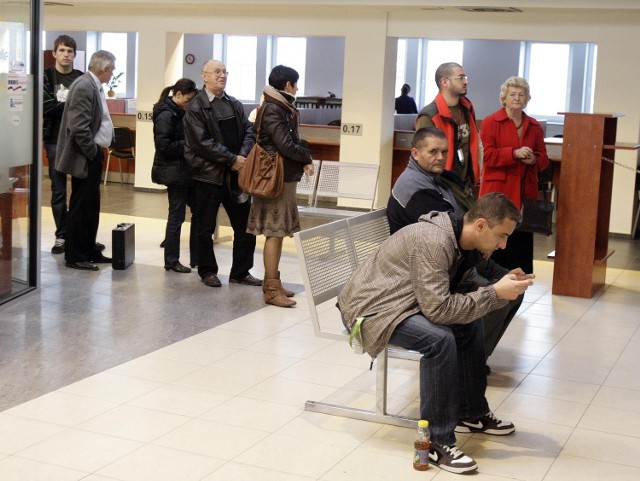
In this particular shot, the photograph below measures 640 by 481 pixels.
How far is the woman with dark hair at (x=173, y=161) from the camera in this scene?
25.3ft

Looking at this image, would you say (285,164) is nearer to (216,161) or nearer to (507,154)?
(216,161)

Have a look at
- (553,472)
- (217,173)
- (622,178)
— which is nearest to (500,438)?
(553,472)

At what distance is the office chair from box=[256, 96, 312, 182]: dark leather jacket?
288 inches

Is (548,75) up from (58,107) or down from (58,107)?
up

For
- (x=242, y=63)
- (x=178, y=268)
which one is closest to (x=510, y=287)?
(x=178, y=268)

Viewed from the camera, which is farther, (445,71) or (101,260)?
(101,260)

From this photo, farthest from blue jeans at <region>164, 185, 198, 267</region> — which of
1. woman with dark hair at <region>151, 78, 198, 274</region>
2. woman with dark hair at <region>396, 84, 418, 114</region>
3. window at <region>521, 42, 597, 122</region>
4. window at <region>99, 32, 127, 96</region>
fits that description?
window at <region>99, 32, 127, 96</region>

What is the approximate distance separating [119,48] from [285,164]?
57.2 ft

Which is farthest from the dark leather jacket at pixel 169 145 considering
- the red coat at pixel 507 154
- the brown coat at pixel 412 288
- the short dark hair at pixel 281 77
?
the brown coat at pixel 412 288

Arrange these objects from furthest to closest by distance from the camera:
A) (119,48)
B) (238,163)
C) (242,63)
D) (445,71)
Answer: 1. (119,48)
2. (242,63)
3. (238,163)
4. (445,71)

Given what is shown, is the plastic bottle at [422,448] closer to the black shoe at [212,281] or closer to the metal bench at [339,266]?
the metal bench at [339,266]

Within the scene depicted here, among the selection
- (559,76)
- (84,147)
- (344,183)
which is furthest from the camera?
(559,76)

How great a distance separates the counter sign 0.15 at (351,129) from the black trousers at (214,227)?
5428mm

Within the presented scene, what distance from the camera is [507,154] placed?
6.87 m
